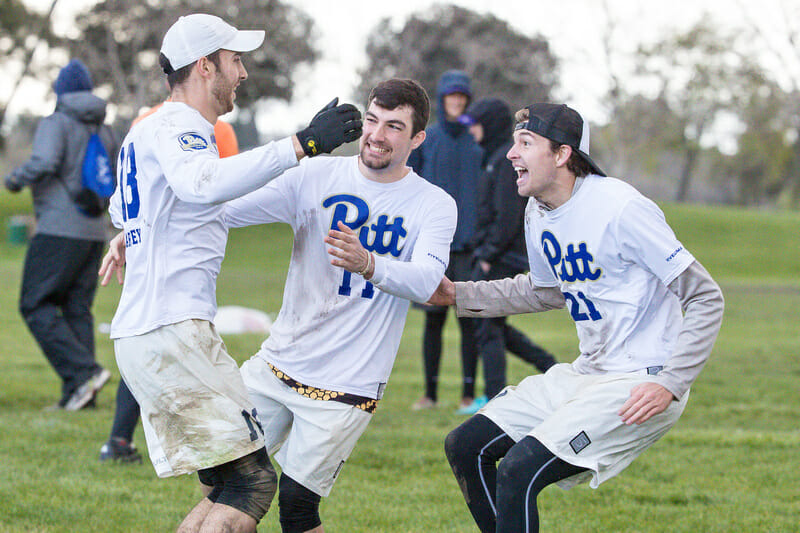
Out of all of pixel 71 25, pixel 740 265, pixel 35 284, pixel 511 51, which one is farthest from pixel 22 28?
pixel 35 284

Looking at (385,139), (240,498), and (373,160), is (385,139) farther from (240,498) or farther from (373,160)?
(240,498)

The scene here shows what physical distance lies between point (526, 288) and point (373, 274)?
3.20 feet

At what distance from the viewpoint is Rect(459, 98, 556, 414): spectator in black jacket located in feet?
24.4

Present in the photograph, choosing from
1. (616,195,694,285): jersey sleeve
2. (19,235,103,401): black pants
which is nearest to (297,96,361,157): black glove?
(616,195,694,285): jersey sleeve

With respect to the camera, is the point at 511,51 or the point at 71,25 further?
the point at 511,51

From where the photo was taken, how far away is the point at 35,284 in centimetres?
782

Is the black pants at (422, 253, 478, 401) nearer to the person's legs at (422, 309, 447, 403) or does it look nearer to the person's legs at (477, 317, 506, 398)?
the person's legs at (422, 309, 447, 403)

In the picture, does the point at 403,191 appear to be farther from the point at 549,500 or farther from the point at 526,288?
the point at 549,500

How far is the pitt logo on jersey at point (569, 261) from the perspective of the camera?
152 inches

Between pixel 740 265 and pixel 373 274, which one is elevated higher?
pixel 373 274

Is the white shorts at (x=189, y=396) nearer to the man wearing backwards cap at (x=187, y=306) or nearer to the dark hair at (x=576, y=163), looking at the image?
the man wearing backwards cap at (x=187, y=306)

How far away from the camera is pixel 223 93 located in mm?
3740

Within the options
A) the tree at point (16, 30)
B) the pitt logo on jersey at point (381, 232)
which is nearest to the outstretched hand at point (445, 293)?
the pitt logo on jersey at point (381, 232)

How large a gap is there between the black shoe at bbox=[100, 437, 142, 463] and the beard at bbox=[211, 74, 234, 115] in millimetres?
3026
